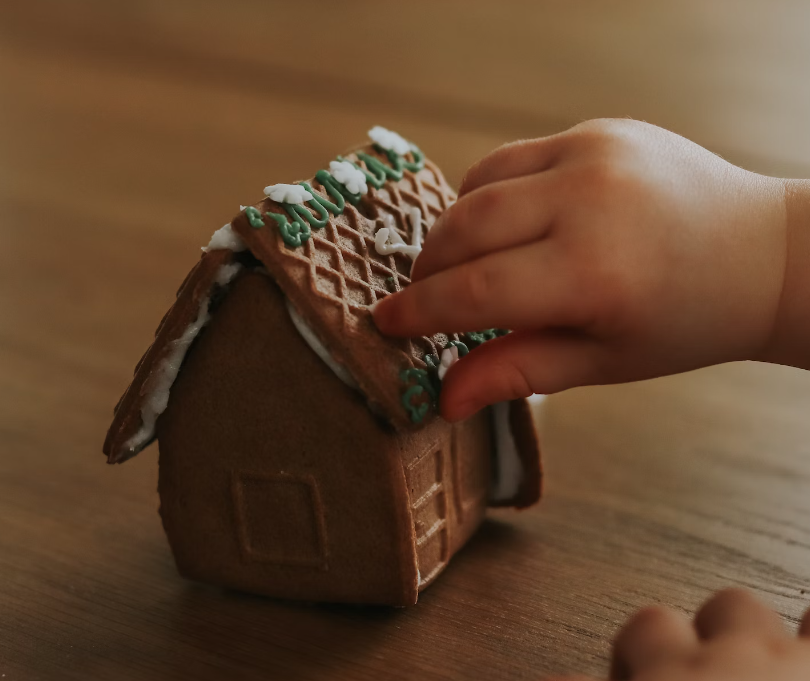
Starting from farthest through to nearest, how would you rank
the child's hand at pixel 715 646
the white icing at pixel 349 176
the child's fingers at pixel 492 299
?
the white icing at pixel 349 176 → the child's fingers at pixel 492 299 → the child's hand at pixel 715 646

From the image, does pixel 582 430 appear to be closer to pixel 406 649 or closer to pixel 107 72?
pixel 406 649

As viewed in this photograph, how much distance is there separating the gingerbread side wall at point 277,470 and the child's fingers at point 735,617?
0.20 metres

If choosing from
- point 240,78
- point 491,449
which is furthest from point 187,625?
point 240,78

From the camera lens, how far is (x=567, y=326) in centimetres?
70

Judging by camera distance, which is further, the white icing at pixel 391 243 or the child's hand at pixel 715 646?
the white icing at pixel 391 243

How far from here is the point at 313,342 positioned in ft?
2.26

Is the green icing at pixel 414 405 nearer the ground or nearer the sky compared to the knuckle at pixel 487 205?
nearer the ground

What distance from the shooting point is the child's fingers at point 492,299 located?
0.66 m

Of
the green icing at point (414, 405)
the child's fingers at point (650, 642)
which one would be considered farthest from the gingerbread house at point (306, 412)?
the child's fingers at point (650, 642)

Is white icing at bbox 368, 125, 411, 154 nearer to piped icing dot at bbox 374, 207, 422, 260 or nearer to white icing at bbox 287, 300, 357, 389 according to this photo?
piped icing dot at bbox 374, 207, 422, 260

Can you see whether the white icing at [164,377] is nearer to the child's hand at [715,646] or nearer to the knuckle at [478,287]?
the knuckle at [478,287]

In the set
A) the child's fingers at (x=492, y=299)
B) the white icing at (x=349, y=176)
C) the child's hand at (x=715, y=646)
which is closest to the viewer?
the child's hand at (x=715, y=646)

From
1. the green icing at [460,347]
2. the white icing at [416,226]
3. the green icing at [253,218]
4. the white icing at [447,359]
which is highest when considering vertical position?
the green icing at [253,218]

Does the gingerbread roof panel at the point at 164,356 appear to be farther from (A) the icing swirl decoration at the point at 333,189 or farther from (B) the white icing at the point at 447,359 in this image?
(B) the white icing at the point at 447,359
